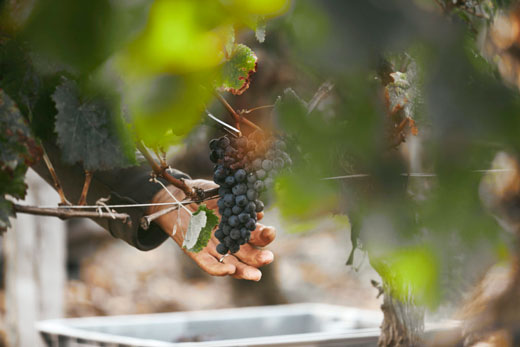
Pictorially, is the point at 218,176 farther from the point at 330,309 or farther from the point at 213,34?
the point at 330,309

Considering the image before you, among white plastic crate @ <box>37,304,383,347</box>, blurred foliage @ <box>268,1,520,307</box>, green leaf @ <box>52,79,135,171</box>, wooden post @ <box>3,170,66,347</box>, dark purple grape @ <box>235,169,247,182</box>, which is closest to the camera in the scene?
blurred foliage @ <box>268,1,520,307</box>

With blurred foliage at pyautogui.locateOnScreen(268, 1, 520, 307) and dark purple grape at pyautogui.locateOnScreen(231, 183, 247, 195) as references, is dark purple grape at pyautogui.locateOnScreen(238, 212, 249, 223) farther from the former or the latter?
blurred foliage at pyautogui.locateOnScreen(268, 1, 520, 307)

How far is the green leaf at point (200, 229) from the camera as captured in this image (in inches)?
17.3

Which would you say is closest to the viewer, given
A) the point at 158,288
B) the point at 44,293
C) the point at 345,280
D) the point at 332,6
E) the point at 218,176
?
the point at 332,6

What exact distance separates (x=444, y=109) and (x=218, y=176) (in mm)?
324

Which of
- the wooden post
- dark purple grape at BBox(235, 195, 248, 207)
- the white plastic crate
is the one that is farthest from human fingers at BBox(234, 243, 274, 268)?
the wooden post

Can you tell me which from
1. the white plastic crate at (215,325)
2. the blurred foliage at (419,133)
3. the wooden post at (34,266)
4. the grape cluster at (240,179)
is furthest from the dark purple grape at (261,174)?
the wooden post at (34,266)

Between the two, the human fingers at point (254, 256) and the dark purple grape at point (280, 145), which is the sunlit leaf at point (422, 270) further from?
the human fingers at point (254, 256)

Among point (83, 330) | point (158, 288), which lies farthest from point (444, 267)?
point (158, 288)

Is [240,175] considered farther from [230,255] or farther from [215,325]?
[215,325]

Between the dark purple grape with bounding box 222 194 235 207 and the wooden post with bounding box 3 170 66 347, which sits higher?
the wooden post with bounding box 3 170 66 347

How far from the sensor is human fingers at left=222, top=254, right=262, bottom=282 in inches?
20.1

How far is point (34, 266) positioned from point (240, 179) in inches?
70.2

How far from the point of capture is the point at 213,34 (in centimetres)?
16
